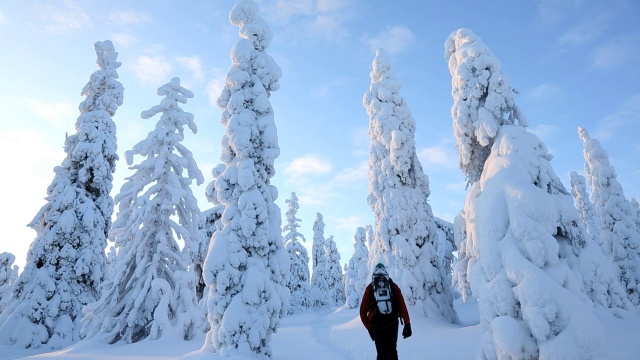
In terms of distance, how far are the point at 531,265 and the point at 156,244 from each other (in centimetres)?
1434

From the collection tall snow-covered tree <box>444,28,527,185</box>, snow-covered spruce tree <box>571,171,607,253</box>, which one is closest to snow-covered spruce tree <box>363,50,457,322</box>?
tall snow-covered tree <box>444,28,527,185</box>

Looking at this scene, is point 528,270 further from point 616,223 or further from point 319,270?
point 319,270

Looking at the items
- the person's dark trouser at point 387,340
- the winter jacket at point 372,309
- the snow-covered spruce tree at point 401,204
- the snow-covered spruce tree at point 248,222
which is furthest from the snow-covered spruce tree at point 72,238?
the person's dark trouser at point 387,340

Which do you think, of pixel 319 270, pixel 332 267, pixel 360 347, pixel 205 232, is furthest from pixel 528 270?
pixel 332 267

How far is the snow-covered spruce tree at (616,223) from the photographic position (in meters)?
22.1

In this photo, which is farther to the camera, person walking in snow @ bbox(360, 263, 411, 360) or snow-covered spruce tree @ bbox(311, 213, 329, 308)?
snow-covered spruce tree @ bbox(311, 213, 329, 308)

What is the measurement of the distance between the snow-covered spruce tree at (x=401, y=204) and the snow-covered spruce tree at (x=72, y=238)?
1553 centimetres

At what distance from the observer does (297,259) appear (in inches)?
1917

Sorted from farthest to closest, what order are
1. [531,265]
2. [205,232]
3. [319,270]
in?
[319,270]
[205,232]
[531,265]

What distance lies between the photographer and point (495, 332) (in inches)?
269

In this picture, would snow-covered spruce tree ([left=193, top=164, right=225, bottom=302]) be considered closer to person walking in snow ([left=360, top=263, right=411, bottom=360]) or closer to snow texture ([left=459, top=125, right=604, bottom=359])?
person walking in snow ([left=360, top=263, right=411, bottom=360])

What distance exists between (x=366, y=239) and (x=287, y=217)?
13328 millimetres

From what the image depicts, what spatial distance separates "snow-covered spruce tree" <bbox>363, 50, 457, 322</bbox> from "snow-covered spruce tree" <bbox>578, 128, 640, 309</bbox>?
→ 13.1 m

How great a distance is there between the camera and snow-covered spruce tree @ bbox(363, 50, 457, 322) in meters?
17.2
